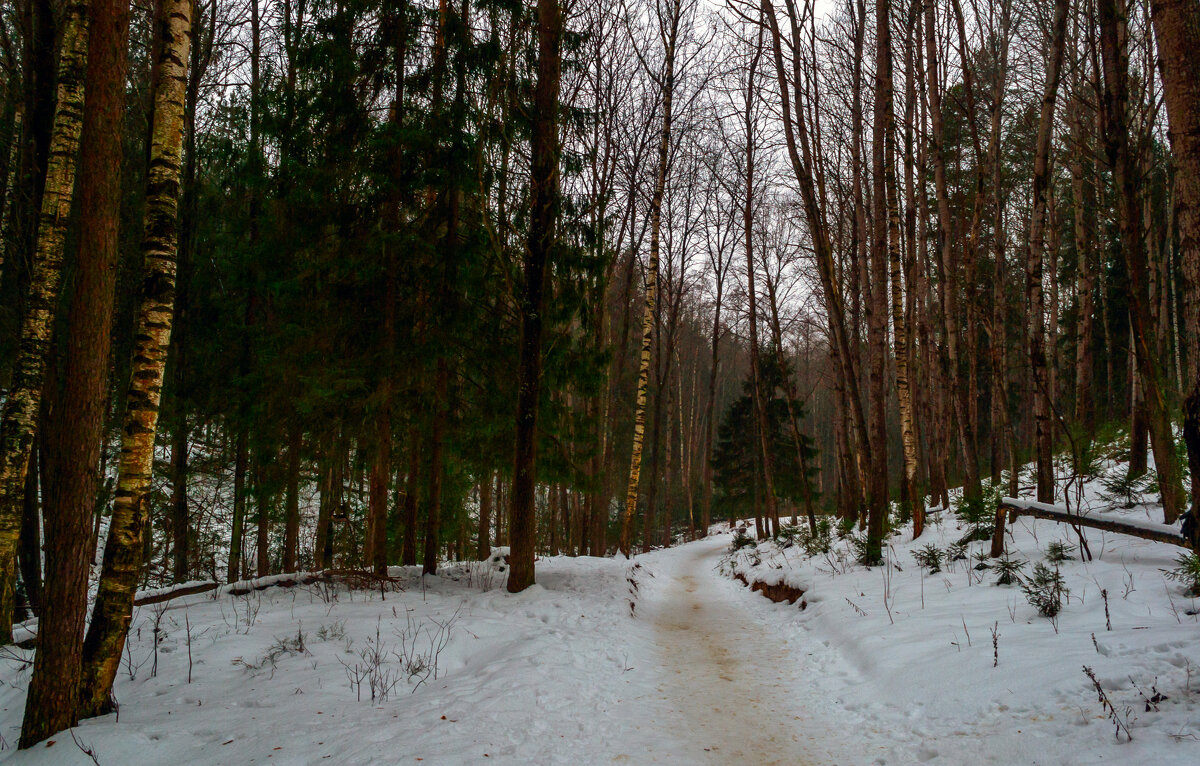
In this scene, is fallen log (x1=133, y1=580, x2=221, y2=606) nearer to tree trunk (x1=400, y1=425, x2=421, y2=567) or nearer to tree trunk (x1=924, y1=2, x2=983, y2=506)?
tree trunk (x1=400, y1=425, x2=421, y2=567)

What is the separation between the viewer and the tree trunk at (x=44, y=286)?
441 cm

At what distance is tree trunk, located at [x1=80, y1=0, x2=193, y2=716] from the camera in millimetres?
3781

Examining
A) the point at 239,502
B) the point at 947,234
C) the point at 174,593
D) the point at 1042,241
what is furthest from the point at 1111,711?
the point at 239,502

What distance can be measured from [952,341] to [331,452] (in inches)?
472

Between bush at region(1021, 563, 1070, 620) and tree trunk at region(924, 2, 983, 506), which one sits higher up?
tree trunk at region(924, 2, 983, 506)

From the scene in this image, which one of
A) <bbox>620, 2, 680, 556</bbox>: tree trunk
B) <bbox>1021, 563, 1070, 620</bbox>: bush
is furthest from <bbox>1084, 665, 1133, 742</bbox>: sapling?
<bbox>620, 2, 680, 556</bbox>: tree trunk

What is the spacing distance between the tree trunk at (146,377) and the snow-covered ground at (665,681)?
1.58 feet

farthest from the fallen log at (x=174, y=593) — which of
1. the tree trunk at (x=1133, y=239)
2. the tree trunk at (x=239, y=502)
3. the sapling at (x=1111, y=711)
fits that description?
the tree trunk at (x=1133, y=239)

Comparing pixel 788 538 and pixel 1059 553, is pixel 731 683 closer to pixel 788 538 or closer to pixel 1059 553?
pixel 1059 553

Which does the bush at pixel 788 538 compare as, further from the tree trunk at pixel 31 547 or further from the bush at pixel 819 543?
the tree trunk at pixel 31 547

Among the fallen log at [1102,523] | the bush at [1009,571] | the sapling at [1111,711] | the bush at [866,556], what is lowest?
the bush at [866,556]

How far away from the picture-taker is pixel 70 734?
11.3ft

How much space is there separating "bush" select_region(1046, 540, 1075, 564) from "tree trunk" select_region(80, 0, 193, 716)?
25.8 ft

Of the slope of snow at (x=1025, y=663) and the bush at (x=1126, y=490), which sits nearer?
the slope of snow at (x=1025, y=663)
